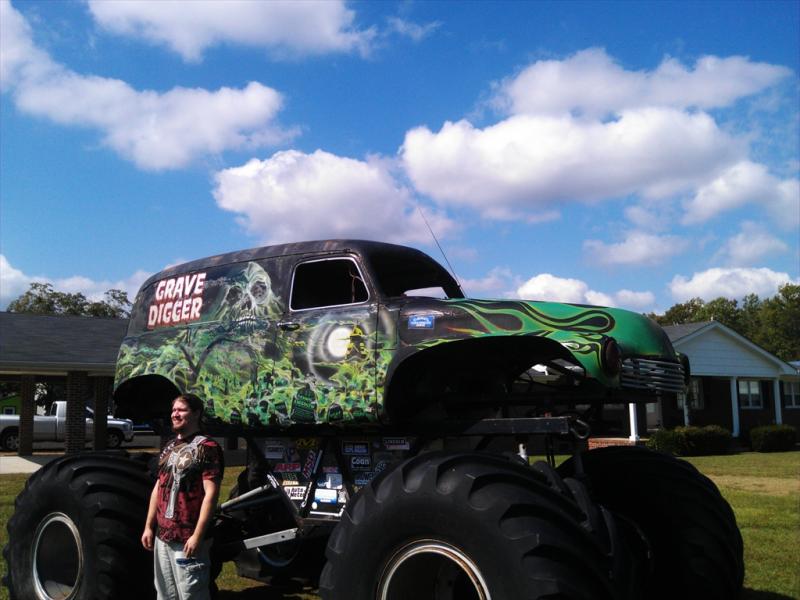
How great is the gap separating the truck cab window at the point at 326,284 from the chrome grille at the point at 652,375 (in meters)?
2.09

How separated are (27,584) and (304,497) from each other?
7.66 ft

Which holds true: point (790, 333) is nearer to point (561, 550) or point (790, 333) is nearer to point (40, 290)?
point (40, 290)

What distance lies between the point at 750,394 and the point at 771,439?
757cm

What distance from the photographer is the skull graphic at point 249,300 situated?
614 centimetres

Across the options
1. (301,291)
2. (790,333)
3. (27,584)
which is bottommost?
(27,584)

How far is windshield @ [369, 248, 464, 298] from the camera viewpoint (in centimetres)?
607

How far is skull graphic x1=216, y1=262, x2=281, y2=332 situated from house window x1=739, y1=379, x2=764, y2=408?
111ft

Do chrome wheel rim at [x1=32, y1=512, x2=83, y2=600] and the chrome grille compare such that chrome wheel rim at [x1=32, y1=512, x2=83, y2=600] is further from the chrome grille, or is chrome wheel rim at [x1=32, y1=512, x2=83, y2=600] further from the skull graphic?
the chrome grille

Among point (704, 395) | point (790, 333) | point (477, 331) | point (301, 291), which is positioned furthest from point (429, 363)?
point (790, 333)

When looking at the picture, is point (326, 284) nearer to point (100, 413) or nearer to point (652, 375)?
point (652, 375)

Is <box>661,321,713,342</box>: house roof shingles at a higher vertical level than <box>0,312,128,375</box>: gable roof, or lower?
higher

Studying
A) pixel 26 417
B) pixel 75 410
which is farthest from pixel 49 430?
pixel 75 410

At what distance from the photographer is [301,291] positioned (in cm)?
620

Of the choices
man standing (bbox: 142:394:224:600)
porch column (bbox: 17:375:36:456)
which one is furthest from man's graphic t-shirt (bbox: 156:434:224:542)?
porch column (bbox: 17:375:36:456)
